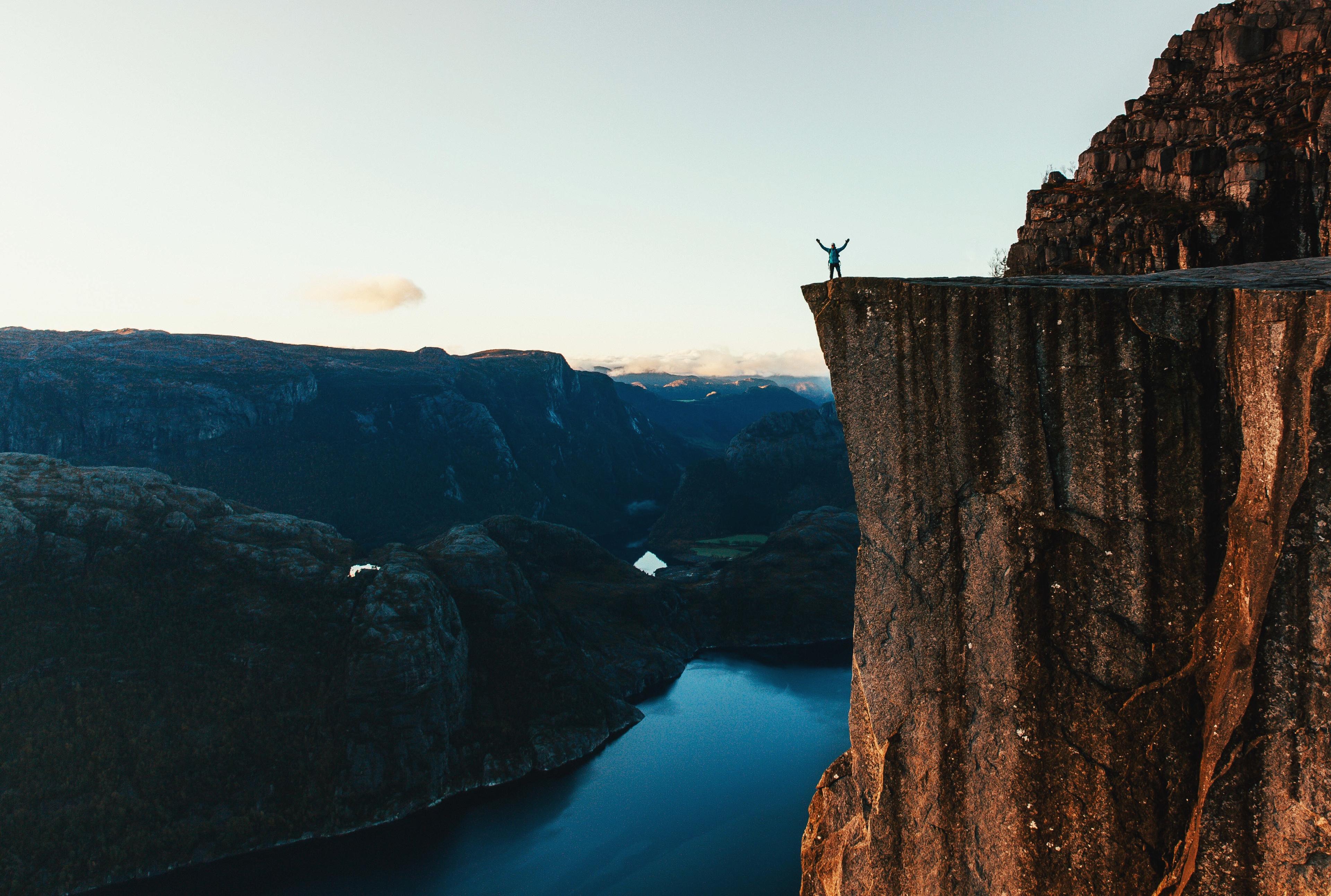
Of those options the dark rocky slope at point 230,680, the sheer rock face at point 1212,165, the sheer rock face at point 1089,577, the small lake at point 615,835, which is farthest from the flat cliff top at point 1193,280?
the dark rocky slope at point 230,680

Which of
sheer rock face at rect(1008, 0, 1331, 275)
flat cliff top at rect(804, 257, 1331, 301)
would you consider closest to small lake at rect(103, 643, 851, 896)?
sheer rock face at rect(1008, 0, 1331, 275)

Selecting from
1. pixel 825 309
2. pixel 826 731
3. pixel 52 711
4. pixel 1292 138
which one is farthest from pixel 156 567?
pixel 1292 138

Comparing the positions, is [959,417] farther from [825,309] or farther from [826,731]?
[826,731]

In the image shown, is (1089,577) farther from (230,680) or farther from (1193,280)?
(230,680)

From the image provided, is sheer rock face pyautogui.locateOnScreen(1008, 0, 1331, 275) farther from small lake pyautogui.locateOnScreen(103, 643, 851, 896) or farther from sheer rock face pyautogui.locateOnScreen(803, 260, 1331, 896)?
small lake pyautogui.locateOnScreen(103, 643, 851, 896)

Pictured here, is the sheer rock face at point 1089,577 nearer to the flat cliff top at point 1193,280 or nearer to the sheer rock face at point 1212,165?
the flat cliff top at point 1193,280
